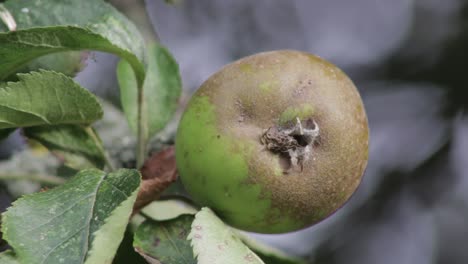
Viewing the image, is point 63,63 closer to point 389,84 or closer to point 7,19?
point 7,19

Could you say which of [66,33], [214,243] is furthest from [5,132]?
[214,243]

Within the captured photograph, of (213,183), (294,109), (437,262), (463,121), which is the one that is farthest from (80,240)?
(463,121)

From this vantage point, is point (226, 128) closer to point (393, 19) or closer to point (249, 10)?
point (249, 10)

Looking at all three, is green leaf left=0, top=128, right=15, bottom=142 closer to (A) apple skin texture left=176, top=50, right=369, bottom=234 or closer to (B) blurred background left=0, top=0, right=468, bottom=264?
(A) apple skin texture left=176, top=50, right=369, bottom=234

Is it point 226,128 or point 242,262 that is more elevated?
point 226,128

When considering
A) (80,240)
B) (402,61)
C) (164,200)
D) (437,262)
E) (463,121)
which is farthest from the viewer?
(402,61)

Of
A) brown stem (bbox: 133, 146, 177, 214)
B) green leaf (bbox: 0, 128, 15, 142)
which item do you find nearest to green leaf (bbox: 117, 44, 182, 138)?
brown stem (bbox: 133, 146, 177, 214)
